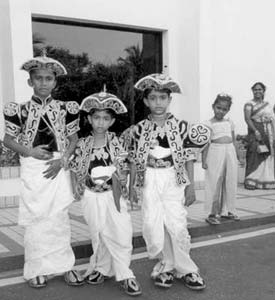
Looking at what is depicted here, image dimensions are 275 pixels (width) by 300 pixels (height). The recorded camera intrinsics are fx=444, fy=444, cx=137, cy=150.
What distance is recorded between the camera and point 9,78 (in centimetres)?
727

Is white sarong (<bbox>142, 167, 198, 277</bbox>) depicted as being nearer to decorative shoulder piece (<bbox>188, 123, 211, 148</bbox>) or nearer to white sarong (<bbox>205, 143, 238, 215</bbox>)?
decorative shoulder piece (<bbox>188, 123, 211, 148</bbox>)

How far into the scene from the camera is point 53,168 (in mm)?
3971

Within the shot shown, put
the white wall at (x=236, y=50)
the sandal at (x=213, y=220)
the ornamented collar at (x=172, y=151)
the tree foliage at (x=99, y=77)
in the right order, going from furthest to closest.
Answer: the white wall at (x=236, y=50)
the tree foliage at (x=99, y=77)
the sandal at (x=213, y=220)
the ornamented collar at (x=172, y=151)

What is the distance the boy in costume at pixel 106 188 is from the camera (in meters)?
3.89

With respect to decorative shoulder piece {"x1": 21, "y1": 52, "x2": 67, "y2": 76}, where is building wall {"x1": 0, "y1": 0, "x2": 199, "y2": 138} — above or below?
above

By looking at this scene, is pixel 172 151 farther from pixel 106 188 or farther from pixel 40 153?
pixel 40 153

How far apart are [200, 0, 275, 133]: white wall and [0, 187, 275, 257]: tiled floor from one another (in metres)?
1.99

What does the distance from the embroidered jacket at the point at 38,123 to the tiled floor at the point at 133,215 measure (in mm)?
1397

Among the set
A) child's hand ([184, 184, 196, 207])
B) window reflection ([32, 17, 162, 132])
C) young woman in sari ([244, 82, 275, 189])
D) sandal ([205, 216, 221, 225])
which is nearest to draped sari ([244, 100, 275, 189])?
young woman in sari ([244, 82, 275, 189])

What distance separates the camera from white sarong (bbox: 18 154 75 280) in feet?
12.9

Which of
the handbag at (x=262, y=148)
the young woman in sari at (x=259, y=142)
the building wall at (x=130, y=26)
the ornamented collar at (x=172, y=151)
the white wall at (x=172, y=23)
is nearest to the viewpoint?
the ornamented collar at (x=172, y=151)

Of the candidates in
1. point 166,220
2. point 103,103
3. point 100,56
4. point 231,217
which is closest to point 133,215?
point 231,217

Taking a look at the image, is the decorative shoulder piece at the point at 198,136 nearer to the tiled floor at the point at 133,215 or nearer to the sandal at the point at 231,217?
the tiled floor at the point at 133,215

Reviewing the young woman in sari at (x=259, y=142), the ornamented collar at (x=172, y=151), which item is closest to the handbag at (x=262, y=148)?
the young woman in sari at (x=259, y=142)
